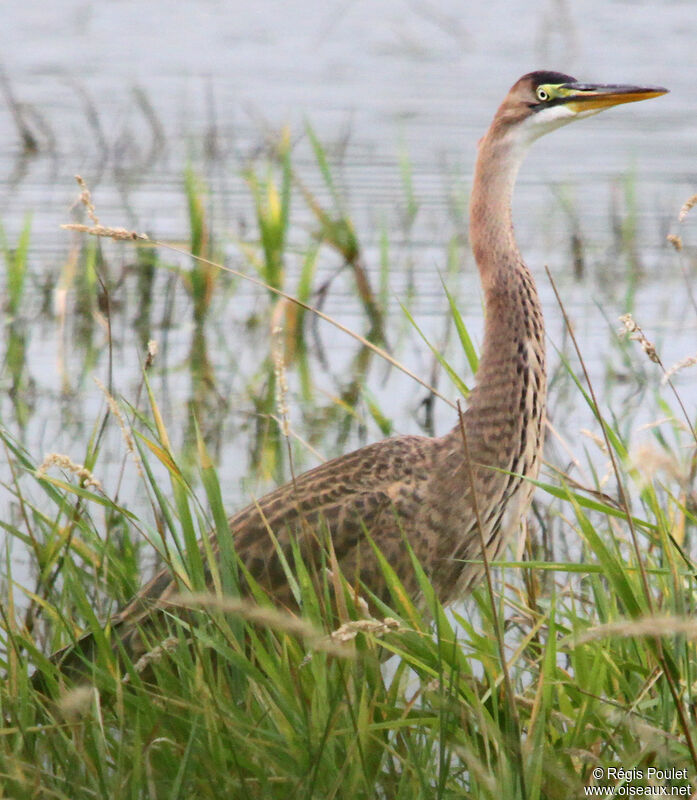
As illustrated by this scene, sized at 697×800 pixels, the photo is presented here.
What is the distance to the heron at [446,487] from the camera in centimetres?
346

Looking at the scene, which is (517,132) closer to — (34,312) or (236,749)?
(236,749)

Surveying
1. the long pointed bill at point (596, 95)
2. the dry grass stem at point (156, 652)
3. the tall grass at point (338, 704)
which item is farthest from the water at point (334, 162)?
the dry grass stem at point (156, 652)

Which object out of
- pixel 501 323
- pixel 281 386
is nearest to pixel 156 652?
pixel 281 386

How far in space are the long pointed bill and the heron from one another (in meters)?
0.13

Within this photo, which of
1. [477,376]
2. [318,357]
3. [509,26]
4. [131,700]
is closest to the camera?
[131,700]

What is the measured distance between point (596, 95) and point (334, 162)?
17.1 feet

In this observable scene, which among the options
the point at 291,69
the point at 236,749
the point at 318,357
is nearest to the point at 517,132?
the point at 236,749

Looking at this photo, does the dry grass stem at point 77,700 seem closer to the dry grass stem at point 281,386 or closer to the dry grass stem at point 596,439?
the dry grass stem at point 281,386

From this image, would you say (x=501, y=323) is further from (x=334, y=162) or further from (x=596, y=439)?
(x=334, y=162)

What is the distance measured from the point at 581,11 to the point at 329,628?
1216 cm

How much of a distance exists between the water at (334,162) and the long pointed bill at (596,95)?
66 cm

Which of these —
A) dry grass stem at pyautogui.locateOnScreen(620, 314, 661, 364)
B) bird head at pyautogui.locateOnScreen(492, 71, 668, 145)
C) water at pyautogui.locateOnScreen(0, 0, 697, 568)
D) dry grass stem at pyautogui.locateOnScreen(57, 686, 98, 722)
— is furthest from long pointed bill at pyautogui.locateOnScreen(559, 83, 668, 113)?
dry grass stem at pyautogui.locateOnScreen(57, 686, 98, 722)

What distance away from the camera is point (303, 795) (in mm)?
2432

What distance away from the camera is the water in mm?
5984
